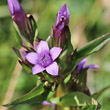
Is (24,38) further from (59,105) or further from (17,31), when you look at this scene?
(59,105)

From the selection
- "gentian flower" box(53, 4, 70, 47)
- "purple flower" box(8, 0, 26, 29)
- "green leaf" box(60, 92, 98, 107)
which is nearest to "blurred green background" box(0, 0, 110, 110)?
"green leaf" box(60, 92, 98, 107)

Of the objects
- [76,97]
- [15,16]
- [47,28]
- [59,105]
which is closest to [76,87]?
[76,97]

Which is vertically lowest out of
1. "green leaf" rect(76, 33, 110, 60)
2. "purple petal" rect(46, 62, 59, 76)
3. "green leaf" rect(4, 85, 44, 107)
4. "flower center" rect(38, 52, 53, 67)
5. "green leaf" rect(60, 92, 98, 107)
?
"green leaf" rect(60, 92, 98, 107)

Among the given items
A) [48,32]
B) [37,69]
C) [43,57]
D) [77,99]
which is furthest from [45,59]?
[48,32]

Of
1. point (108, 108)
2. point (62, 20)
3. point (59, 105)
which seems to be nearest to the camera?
point (62, 20)

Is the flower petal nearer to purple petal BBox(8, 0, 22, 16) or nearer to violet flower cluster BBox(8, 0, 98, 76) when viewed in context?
violet flower cluster BBox(8, 0, 98, 76)

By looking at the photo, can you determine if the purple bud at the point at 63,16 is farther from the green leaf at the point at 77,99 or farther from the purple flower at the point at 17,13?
the green leaf at the point at 77,99

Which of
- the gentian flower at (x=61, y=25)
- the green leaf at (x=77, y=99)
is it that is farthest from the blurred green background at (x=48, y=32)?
the gentian flower at (x=61, y=25)
